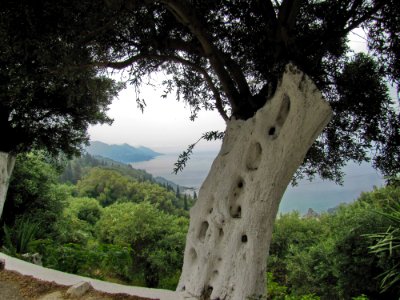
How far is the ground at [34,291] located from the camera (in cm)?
477

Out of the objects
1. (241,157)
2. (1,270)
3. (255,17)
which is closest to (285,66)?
(241,157)

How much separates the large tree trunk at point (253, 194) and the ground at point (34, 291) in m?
1.22

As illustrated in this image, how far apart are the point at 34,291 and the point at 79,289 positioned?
2.29 ft

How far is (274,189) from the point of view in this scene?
401cm

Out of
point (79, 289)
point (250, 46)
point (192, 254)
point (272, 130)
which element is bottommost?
point (79, 289)

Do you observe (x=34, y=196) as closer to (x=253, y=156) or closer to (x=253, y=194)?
(x=253, y=156)

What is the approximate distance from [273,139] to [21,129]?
7.63m

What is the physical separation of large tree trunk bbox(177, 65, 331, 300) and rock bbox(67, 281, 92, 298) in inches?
61.2

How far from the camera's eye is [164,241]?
14.1 m

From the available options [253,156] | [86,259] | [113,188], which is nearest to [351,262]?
[253,156]

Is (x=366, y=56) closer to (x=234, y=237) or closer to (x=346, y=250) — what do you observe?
(x=234, y=237)

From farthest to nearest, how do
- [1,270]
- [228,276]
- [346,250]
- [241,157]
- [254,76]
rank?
[346,250] → [254,76] → [1,270] → [241,157] → [228,276]

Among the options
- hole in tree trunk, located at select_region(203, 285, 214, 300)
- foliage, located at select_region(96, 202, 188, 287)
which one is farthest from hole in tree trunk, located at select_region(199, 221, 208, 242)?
foliage, located at select_region(96, 202, 188, 287)

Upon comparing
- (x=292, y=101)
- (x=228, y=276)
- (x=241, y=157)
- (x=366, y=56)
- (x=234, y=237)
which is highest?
(x=366, y=56)
